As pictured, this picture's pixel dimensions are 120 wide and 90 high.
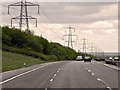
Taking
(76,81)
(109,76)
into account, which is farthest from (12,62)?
(76,81)

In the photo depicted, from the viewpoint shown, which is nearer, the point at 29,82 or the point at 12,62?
the point at 29,82

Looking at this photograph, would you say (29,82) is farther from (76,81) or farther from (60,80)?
(76,81)

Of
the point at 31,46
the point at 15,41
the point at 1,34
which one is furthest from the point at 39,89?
the point at 31,46

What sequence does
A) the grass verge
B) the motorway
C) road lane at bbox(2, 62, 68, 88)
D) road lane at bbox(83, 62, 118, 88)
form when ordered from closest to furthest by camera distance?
road lane at bbox(2, 62, 68, 88) → the motorway → road lane at bbox(83, 62, 118, 88) → the grass verge

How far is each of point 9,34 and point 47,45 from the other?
27388mm

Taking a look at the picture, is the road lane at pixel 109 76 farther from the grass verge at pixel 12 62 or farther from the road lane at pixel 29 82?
the grass verge at pixel 12 62

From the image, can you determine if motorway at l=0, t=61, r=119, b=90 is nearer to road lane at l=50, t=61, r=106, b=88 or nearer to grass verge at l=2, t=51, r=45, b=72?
road lane at l=50, t=61, r=106, b=88

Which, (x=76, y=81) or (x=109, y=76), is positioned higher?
(x=76, y=81)

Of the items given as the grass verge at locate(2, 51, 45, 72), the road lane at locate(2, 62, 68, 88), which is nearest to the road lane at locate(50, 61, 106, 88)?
the road lane at locate(2, 62, 68, 88)

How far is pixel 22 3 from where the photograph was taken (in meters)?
67.4

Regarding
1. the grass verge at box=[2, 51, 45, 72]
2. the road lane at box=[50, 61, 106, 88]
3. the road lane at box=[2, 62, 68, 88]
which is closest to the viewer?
the road lane at box=[2, 62, 68, 88]

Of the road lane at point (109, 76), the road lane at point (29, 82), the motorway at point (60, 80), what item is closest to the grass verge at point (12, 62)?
the motorway at point (60, 80)

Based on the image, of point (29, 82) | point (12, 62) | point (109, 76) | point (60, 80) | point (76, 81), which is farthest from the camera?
point (12, 62)

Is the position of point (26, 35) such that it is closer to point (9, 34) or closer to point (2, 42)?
point (9, 34)
